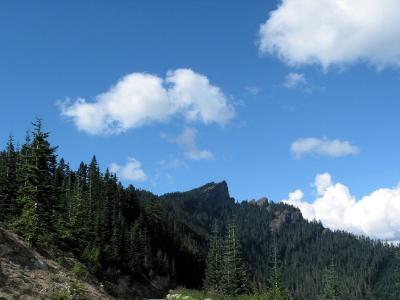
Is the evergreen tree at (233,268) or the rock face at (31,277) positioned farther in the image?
the evergreen tree at (233,268)

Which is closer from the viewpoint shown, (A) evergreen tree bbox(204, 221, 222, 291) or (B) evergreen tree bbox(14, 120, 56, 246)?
(B) evergreen tree bbox(14, 120, 56, 246)

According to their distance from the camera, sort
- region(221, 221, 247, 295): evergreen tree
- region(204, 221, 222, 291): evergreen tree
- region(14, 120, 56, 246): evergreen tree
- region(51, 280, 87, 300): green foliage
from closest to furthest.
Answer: region(51, 280, 87, 300): green foliage, region(14, 120, 56, 246): evergreen tree, region(221, 221, 247, 295): evergreen tree, region(204, 221, 222, 291): evergreen tree

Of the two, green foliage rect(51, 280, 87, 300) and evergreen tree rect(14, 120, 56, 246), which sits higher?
evergreen tree rect(14, 120, 56, 246)

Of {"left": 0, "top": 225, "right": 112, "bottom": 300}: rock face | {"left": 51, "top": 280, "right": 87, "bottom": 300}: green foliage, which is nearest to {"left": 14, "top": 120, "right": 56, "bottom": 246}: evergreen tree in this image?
{"left": 0, "top": 225, "right": 112, "bottom": 300}: rock face

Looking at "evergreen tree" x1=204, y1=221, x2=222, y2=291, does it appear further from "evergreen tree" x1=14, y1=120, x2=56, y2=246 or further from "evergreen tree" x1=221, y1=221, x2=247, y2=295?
"evergreen tree" x1=14, y1=120, x2=56, y2=246

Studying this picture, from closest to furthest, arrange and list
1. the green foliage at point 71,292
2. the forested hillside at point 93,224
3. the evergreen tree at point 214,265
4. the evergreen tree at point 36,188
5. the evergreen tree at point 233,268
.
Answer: the green foliage at point 71,292 < the evergreen tree at point 36,188 < the forested hillside at point 93,224 < the evergreen tree at point 233,268 < the evergreen tree at point 214,265

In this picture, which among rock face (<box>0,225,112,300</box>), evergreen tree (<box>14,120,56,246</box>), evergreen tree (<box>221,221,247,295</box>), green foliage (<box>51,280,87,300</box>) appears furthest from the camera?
evergreen tree (<box>221,221,247,295</box>)

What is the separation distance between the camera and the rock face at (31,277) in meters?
24.1

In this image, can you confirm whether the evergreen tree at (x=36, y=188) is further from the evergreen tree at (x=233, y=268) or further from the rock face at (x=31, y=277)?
the evergreen tree at (x=233, y=268)

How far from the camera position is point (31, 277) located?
26.4 metres

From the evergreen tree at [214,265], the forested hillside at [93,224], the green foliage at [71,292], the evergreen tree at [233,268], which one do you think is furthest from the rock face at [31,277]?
the evergreen tree at [214,265]

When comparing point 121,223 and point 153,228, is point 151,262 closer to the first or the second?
point 121,223

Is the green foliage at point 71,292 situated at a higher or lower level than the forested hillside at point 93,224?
lower

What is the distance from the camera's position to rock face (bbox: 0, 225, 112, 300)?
24.1 m
